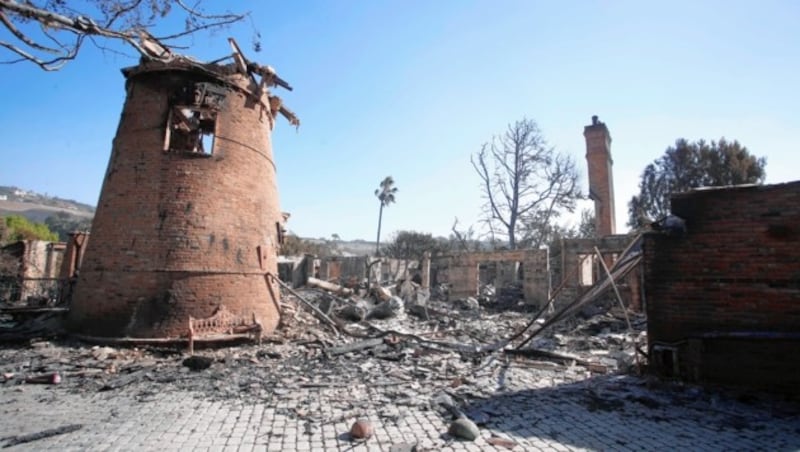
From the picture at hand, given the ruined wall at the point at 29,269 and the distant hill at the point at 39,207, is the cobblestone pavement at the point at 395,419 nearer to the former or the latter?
the ruined wall at the point at 29,269

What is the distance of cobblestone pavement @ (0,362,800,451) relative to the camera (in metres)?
3.82

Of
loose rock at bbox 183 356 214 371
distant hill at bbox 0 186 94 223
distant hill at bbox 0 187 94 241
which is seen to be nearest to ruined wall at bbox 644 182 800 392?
loose rock at bbox 183 356 214 371

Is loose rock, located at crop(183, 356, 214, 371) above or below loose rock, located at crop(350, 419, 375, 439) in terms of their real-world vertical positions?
below

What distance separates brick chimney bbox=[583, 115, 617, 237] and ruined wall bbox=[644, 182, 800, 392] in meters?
12.9

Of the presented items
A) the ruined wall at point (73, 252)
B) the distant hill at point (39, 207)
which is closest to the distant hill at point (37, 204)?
the distant hill at point (39, 207)

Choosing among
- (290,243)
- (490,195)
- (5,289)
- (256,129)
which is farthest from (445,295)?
(290,243)

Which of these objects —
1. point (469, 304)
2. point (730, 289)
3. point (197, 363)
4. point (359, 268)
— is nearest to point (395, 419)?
point (197, 363)

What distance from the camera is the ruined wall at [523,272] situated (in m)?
17.7

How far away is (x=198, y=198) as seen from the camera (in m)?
8.55

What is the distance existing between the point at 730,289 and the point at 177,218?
9898 millimetres

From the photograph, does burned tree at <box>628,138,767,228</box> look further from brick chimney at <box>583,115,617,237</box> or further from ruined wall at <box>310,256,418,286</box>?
ruined wall at <box>310,256,418,286</box>

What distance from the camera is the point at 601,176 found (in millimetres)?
18062

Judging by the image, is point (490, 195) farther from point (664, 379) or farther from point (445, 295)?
point (664, 379)

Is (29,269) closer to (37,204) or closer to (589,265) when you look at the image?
(589,265)
